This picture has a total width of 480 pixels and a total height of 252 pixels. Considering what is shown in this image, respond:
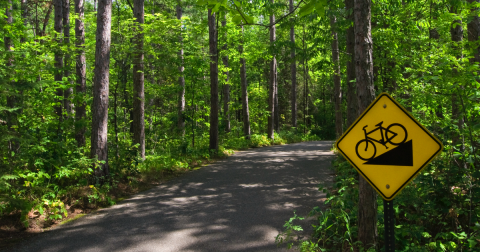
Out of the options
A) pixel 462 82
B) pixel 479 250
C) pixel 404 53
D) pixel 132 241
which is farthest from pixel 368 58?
pixel 404 53

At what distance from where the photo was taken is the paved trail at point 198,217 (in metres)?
4.93

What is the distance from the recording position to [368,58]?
410 cm

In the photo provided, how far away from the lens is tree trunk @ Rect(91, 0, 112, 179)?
7703mm

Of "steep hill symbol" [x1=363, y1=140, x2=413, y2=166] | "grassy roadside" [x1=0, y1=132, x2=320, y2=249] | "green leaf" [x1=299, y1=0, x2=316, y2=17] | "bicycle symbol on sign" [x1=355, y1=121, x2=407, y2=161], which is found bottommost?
"grassy roadside" [x1=0, y1=132, x2=320, y2=249]

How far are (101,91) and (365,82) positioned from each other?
Result: 6269mm

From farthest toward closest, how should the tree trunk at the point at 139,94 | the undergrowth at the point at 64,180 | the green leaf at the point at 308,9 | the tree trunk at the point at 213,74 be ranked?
the tree trunk at the point at 213,74
the tree trunk at the point at 139,94
the undergrowth at the point at 64,180
the green leaf at the point at 308,9

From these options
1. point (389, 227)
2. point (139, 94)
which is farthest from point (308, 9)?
point (139, 94)

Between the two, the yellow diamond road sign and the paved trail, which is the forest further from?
the yellow diamond road sign

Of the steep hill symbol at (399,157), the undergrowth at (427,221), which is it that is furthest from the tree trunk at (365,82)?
the steep hill symbol at (399,157)

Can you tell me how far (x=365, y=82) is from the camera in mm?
4078

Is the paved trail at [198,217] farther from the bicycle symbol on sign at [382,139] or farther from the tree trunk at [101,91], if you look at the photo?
the bicycle symbol on sign at [382,139]

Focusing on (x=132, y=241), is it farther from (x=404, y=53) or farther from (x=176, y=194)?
(x=404, y=53)

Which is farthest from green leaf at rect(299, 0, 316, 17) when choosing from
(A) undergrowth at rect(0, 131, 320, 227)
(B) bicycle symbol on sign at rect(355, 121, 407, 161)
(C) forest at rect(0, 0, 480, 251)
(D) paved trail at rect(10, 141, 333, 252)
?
(A) undergrowth at rect(0, 131, 320, 227)

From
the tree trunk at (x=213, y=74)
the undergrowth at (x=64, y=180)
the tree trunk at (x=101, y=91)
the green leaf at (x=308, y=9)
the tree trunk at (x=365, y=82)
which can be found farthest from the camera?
the tree trunk at (x=213, y=74)
